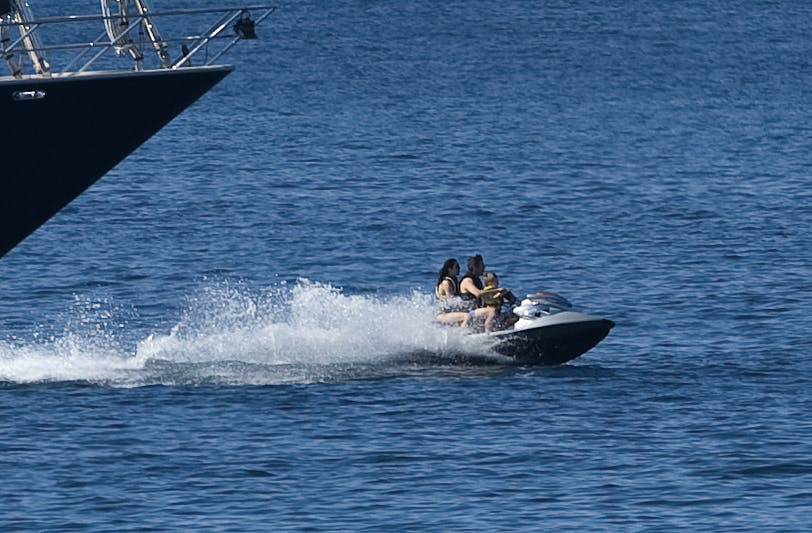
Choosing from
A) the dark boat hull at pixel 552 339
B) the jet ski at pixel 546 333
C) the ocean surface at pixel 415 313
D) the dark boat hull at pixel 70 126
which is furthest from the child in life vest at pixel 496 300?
the dark boat hull at pixel 70 126

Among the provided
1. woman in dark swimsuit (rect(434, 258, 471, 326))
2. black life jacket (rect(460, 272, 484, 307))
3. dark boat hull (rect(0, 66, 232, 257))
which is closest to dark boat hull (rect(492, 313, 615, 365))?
Result: black life jacket (rect(460, 272, 484, 307))

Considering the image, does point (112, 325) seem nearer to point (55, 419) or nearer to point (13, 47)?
point (55, 419)

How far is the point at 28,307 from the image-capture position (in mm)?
41812

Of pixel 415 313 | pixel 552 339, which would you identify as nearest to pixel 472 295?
pixel 415 313

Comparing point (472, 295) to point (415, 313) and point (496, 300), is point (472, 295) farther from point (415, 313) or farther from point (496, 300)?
point (415, 313)

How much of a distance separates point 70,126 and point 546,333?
29.6ft

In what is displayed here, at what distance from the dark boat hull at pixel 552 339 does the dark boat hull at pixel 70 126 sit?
737 cm

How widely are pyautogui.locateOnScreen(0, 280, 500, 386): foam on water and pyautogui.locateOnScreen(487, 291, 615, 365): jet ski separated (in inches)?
17.1

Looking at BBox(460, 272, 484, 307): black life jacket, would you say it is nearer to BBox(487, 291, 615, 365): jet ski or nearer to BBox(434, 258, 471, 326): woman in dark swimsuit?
BBox(434, 258, 471, 326): woman in dark swimsuit

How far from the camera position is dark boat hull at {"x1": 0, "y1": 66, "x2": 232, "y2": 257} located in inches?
1104

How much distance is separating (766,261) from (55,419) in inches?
843

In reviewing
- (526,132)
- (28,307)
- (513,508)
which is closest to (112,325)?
(28,307)

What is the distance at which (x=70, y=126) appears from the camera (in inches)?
1125

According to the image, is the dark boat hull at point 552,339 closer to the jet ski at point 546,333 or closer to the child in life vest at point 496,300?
the jet ski at point 546,333
